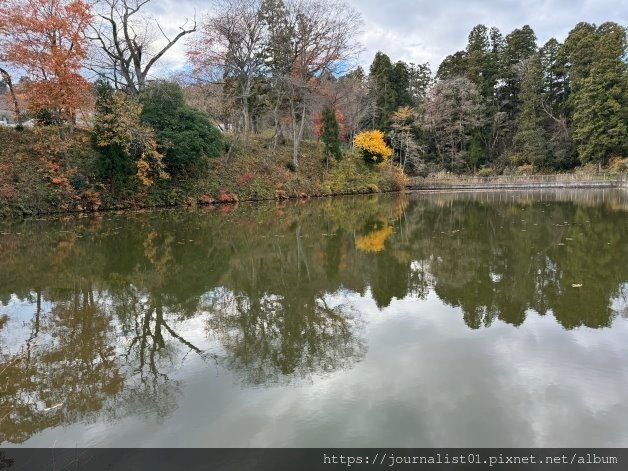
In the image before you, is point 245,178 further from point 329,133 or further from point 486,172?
point 486,172

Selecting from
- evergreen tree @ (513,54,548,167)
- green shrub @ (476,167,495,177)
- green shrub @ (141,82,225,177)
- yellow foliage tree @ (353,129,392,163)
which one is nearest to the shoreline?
green shrub @ (141,82,225,177)

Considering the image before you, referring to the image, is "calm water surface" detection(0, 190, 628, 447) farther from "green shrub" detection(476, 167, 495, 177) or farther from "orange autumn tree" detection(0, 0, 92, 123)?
"green shrub" detection(476, 167, 495, 177)

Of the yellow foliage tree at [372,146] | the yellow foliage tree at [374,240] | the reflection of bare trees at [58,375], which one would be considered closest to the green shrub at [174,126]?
the yellow foliage tree at [374,240]

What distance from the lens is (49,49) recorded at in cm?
1856

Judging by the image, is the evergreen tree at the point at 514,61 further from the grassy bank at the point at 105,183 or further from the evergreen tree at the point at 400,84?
the grassy bank at the point at 105,183

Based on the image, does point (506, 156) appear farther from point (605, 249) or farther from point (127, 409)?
point (127, 409)

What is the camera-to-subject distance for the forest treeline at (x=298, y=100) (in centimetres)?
1920

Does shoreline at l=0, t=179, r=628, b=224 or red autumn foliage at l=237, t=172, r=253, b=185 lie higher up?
red autumn foliage at l=237, t=172, r=253, b=185

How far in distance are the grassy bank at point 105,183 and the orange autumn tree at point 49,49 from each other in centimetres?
176

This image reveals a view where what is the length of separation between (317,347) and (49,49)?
19972 mm

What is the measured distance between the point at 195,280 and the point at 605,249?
333 inches

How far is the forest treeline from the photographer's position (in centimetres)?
1920

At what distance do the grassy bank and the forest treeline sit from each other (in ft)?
0.79

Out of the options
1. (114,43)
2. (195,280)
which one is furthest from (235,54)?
(195,280)
